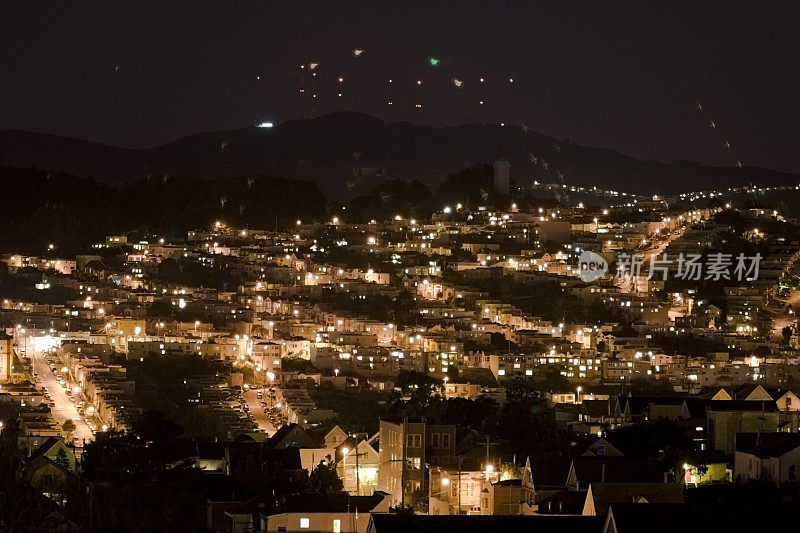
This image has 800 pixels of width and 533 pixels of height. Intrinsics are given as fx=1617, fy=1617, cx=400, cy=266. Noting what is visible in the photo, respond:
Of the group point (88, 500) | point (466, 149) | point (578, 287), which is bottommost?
point (88, 500)

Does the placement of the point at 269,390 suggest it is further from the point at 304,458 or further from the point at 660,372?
the point at 304,458

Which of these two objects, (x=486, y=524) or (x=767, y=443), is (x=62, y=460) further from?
(x=486, y=524)

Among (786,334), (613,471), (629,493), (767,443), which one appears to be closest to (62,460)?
(613,471)

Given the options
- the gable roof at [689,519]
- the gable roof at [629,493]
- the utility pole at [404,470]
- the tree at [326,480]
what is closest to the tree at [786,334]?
the utility pole at [404,470]

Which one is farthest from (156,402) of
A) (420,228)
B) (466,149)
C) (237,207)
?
(466,149)

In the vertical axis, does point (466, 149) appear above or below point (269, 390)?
above

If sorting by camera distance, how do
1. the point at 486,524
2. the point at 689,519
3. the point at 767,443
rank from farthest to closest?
the point at 767,443, the point at 486,524, the point at 689,519

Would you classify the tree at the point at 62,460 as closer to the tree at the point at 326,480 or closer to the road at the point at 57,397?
the tree at the point at 326,480
